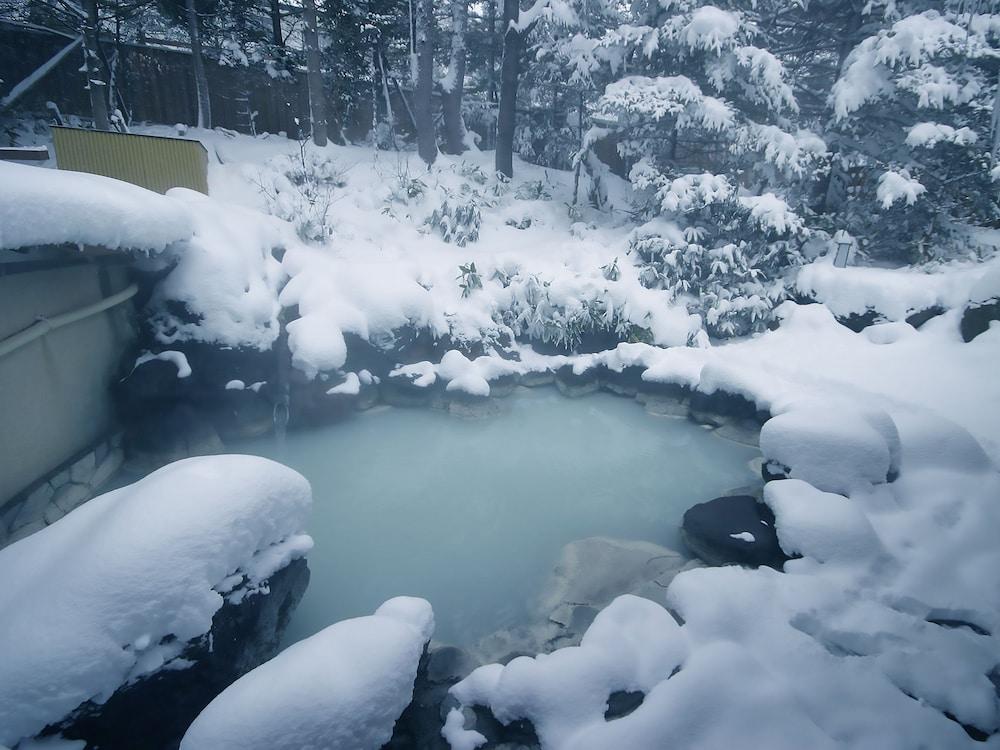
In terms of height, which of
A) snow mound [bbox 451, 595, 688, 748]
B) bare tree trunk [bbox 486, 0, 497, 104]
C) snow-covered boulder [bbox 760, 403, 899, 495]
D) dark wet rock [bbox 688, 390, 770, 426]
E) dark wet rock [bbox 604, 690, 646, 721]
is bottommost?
dark wet rock [bbox 688, 390, 770, 426]

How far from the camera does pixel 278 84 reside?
12516 mm

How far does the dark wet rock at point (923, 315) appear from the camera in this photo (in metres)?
7.24

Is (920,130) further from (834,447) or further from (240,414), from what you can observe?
(240,414)

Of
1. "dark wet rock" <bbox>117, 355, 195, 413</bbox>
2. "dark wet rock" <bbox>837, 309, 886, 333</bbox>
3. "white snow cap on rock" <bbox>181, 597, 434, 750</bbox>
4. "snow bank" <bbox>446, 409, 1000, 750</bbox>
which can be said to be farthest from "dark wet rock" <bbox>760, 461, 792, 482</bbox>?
"dark wet rock" <bbox>117, 355, 195, 413</bbox>

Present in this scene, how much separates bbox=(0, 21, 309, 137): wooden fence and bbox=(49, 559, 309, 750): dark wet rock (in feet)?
40.0

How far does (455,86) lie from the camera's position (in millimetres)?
12938

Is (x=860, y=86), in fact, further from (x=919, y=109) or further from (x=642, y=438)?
(x=642, y=438)

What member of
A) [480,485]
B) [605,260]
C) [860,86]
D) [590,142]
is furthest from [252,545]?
[860,86]

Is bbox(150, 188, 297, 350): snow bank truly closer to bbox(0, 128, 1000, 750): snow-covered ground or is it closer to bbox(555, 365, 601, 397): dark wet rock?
bbox(0, 128, 1000, 750): snow-covered ground

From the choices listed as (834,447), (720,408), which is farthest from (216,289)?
(834,447)

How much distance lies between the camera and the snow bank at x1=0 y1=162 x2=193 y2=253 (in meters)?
3.25

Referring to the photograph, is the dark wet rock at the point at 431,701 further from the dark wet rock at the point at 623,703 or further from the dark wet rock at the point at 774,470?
the dark wet rock at the point at 774,470

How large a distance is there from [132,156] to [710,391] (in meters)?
8.56

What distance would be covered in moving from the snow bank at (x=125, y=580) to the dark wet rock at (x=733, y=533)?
127 inches
